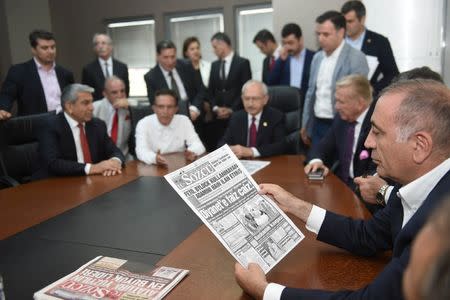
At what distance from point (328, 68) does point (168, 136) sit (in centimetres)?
143

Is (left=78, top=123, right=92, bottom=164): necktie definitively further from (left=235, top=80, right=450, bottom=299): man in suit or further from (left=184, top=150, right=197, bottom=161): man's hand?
(left=235, top=80, right=450, bottom=299): man in suit

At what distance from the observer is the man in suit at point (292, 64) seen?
446 cm

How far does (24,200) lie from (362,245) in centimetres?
169

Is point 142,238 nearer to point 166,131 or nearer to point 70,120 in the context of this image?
point 70,120

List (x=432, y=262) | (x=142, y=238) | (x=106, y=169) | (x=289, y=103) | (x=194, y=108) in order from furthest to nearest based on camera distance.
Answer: (x=194, y=108) → (x=289, y=103) → (x=106, y=169) → (x=142, y=238) → (x=432, y=262)

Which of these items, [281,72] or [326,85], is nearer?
[326,85]

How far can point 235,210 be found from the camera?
51.3 inches

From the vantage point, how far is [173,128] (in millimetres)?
3385

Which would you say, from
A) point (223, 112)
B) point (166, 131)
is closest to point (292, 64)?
point (223, 112)

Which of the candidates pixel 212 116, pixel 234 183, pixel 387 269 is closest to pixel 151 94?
pixel 212 116

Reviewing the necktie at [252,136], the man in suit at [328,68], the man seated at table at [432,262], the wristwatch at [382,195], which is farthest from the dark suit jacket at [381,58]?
the man seated at table at [432,262]

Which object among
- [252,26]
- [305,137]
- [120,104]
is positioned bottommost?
[305,137]

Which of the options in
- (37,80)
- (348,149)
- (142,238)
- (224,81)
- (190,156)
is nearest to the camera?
(142,238)

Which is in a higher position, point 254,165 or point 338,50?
point 338,50
